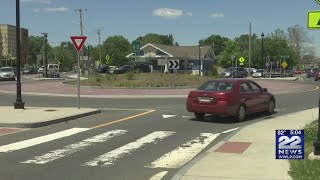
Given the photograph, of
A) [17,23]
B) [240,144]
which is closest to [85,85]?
[17,23]

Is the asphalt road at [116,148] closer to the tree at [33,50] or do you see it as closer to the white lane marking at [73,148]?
A: the white lane marking at [73,148]

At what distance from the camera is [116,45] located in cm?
16200

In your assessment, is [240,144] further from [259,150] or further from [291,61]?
[291,61]

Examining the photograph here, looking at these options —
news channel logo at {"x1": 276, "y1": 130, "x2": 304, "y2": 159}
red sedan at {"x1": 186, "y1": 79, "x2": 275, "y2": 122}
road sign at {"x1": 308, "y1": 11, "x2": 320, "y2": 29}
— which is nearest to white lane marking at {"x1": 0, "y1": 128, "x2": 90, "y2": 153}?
red sedan at {"x1": 186, "y1": 79, "x2": 275, "y2": 122}

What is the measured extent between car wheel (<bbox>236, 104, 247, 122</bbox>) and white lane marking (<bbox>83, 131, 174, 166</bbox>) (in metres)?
3.34

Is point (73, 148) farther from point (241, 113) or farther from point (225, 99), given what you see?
point (241, 113)

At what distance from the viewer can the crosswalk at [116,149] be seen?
9.22 m

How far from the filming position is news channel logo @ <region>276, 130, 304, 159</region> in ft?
23.0

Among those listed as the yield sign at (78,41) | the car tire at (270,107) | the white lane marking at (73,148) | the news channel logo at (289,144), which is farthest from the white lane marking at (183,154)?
the yield sign at (78,41)

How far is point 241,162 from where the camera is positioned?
8742 millimetres

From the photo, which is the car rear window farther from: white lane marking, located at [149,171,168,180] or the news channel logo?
the news channel logo

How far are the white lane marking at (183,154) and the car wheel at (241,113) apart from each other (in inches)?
131

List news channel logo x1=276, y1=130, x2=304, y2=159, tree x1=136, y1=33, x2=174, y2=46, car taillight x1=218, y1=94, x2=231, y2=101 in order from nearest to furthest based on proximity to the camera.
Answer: news channel logo x1=276, y1=130, x2=304, y2=159, car taillight x1=218, y1=94, x2=231, y2=101, tree x1=136, y1=33, x2=174, y2=46

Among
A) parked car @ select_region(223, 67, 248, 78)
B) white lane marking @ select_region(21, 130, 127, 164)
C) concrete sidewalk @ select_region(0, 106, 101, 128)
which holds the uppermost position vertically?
parked car @ select_region(223, 67, 248, 78)
